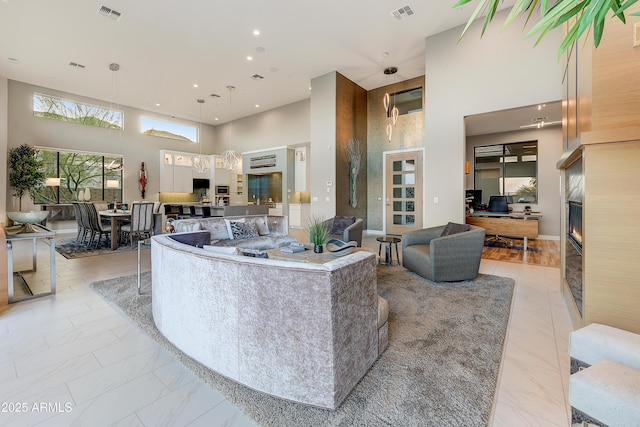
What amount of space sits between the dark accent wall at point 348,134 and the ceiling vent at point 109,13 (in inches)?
186

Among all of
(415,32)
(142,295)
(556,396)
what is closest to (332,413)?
(556,396)

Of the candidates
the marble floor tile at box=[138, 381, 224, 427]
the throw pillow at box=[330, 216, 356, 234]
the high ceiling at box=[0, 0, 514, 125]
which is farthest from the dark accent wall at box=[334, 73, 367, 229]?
the marble floor tile at box=[138, 381, 224, 427]

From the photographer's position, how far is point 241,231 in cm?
491

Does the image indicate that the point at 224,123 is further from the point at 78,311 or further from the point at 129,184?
the point at 78,311

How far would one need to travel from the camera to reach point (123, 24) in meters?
5.42

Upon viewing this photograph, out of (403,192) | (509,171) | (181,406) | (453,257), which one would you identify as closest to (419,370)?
(181,406)

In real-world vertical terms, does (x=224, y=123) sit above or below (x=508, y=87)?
above

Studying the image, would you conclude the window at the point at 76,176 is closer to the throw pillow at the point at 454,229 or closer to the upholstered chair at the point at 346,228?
the upholstered chair at the point at 346,228

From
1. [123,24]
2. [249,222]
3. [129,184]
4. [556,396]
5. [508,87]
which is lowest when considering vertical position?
[556,396]

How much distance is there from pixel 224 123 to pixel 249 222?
872 centimetres

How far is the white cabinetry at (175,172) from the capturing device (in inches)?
430

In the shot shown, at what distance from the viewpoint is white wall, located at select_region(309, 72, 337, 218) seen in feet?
24.7

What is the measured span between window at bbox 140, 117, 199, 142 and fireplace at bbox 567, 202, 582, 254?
478 inches

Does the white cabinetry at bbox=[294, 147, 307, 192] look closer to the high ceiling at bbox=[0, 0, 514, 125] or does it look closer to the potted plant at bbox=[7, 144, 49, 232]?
the high ceiling at bbox=[0, 0, 514, 125]
